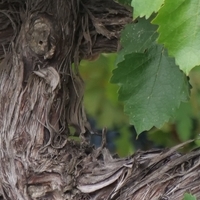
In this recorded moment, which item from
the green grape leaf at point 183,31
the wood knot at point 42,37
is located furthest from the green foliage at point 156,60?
the wood knot at point 42,37

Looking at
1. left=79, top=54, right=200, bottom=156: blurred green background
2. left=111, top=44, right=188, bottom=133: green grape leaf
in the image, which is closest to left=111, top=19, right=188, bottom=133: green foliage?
left=111, top=44, right=188, bottom=133: green grape leaf

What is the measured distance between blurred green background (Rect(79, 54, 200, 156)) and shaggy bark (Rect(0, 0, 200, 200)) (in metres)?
0.25

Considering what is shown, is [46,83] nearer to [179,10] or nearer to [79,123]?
[79,123]

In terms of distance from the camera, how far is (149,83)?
2.01ft

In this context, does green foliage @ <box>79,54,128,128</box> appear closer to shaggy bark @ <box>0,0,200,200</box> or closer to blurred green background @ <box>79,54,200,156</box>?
blurred green background @ <box>79,54,200,156</box>

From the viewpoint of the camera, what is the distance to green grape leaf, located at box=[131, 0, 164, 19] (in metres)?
0.46

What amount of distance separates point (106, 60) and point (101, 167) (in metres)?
0.40

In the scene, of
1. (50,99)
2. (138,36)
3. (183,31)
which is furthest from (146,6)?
(50,99)

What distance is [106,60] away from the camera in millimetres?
1021

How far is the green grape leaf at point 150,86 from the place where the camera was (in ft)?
1.98

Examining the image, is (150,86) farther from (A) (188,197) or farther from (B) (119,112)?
(B) (119,112)

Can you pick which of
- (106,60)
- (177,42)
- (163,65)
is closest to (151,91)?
(163,65)

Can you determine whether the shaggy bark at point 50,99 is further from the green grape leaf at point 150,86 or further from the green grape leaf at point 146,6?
the green grape leaf at point 146,6

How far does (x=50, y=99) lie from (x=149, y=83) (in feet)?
0.51
